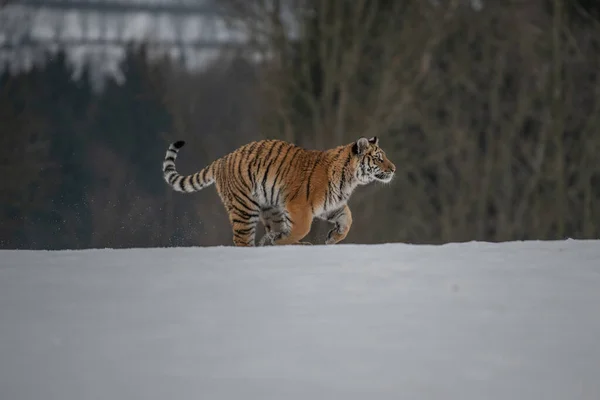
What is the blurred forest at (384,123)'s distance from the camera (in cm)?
2042

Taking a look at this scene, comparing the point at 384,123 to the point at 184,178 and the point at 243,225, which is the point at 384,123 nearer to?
the point at 184,178

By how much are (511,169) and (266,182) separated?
14.8m

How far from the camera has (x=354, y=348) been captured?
4328mm

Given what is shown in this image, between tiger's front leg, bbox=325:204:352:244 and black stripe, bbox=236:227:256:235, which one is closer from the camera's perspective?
tiger's front leg, bbox=325:204:352:244

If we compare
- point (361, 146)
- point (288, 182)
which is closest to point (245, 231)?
point (288, 182)

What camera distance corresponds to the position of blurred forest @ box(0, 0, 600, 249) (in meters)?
20.4

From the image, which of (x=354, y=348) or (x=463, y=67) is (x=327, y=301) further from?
(x=463, y=67)

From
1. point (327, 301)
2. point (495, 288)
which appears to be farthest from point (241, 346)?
point (495, 288)

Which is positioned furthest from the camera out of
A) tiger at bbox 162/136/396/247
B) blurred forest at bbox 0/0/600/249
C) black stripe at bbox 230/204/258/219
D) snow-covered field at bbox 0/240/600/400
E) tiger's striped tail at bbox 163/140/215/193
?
blurred forest at bbox 0/0/600/249

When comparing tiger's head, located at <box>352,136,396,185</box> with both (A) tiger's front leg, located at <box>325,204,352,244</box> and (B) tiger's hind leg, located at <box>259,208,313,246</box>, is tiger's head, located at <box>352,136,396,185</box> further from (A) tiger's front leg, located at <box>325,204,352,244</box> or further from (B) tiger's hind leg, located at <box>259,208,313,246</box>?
Answer: (B) tiger's hind leg, located at <box>259,208,313,246</box>

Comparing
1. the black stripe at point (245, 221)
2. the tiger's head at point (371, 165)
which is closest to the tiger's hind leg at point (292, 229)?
the black stripe at point (245, 221)

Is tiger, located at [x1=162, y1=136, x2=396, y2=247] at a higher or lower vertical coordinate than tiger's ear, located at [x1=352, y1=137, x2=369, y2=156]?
lower

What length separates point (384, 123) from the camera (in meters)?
20.6

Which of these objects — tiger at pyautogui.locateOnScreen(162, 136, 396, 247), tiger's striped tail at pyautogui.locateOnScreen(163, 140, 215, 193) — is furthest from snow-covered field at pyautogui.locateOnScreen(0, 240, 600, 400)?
tiger's striped tail at pyautogui.locateOnScreen(163, 140, 215, 193)
